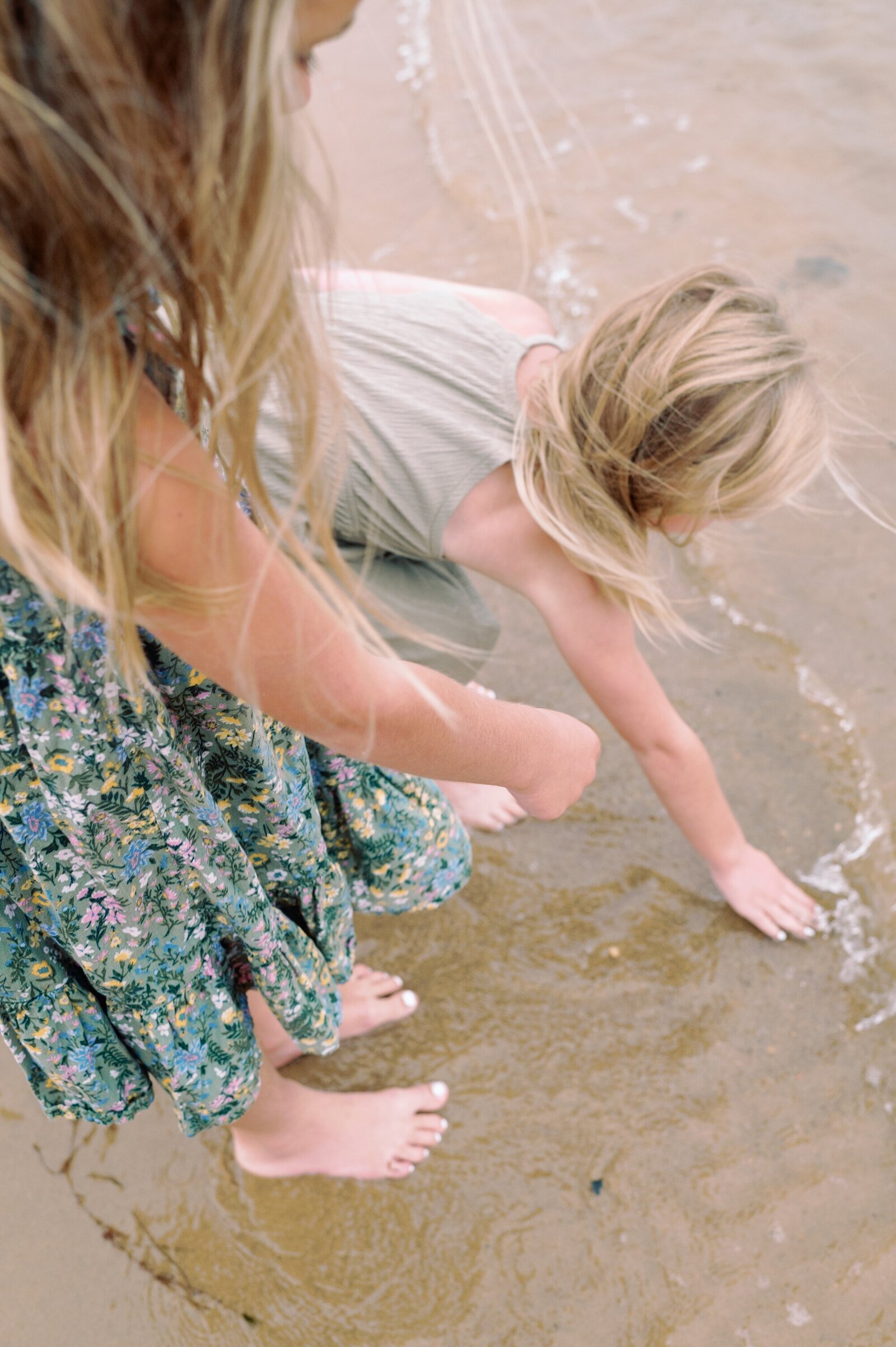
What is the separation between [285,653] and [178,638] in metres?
0.09

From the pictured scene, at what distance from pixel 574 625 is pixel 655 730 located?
22cm

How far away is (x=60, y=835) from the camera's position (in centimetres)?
104

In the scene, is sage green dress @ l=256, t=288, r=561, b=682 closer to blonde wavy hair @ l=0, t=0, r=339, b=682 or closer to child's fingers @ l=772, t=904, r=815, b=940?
child's fingers @ l=772, t=904, r=815, b=940

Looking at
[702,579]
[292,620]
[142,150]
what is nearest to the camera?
[142,150]

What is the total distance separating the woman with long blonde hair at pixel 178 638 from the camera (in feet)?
2.14

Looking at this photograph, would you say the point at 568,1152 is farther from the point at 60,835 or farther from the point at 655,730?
the point at 60,835

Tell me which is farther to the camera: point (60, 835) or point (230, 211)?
point (60, 835)

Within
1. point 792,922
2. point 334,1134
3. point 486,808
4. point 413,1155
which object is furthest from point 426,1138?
point 792,922

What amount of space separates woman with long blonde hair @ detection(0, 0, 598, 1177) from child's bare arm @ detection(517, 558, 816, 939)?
346 millimetres

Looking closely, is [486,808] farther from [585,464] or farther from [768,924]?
[585,464]

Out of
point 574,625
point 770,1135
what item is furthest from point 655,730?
point 770,1135

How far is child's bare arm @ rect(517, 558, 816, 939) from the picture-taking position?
1642 millimetres

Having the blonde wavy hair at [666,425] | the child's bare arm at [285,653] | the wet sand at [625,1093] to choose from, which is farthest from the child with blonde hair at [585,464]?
the child's bare arm at [285,653]

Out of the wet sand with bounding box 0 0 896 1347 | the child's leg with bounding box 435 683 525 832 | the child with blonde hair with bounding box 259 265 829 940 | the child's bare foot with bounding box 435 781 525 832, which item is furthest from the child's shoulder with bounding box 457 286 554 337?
the child's bare foot with bounding box 435 781 525 832
